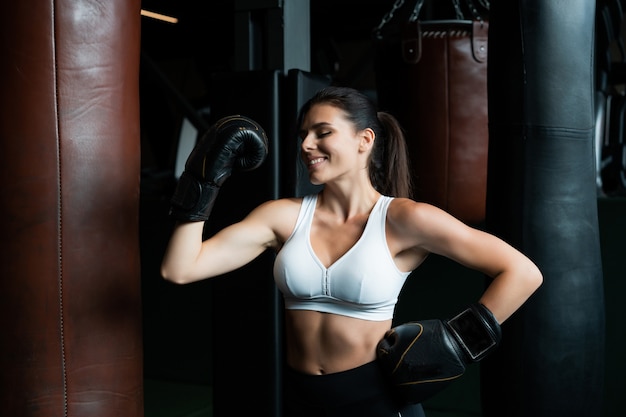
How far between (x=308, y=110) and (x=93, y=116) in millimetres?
559

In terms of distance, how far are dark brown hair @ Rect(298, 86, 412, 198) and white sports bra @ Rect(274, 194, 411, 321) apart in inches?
7.4

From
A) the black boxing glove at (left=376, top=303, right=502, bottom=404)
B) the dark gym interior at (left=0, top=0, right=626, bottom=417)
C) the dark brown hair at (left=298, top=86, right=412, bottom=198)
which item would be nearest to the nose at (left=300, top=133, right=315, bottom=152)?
the dark brown hair at (left=298, top=86, right=412, bottom=198)

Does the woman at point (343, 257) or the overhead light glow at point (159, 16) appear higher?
the overhead light glow at point (159, 16)

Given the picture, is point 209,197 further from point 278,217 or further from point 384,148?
point 384,148

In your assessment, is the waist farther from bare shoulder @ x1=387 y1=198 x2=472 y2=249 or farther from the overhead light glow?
the overhead light glow

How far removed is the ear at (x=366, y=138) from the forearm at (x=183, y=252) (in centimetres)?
47

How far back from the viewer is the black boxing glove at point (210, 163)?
5.67 feet

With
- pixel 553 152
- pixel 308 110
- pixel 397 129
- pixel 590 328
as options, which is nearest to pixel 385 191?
pixel 397 129

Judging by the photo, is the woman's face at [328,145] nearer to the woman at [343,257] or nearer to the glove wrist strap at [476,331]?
the woman at [343,257]

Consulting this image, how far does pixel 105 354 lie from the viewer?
1.71 meters

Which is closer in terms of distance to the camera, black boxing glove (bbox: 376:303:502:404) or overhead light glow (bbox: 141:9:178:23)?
black boxing glove (bbox: 376:303:502:404)

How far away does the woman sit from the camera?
1.77 meters

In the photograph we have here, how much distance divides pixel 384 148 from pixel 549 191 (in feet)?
1.50

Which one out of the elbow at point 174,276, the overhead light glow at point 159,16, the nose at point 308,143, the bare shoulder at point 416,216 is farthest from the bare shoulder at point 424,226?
the overhead light glow at point 159,16
